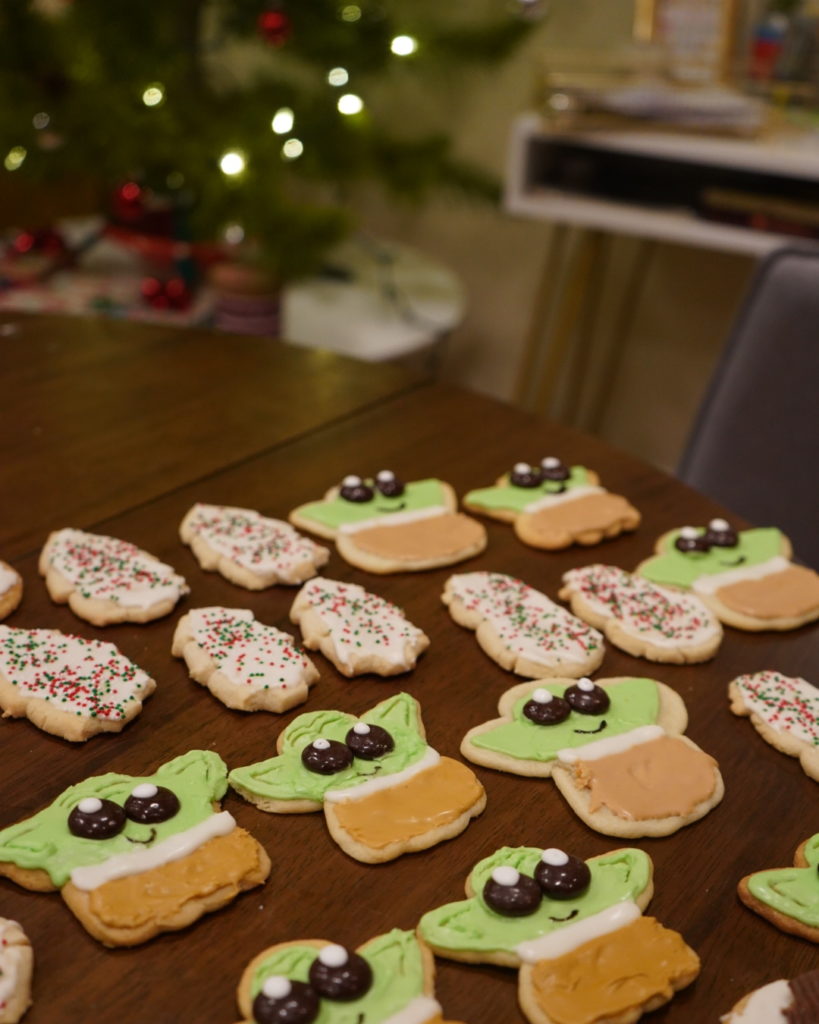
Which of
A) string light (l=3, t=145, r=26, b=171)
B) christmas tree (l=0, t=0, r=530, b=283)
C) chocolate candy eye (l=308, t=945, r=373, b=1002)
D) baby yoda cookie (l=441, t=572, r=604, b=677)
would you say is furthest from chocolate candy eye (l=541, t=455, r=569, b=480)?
string light (l=3, t=145, r=26, b=171)

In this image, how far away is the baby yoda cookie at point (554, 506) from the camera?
1145 mm

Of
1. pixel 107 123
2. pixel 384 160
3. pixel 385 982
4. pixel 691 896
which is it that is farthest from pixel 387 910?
pixel 384 160

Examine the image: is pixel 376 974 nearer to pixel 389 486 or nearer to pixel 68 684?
pixel 68 684

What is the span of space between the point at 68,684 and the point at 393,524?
0.41m

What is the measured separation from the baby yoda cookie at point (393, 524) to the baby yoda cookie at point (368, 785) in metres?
0.28

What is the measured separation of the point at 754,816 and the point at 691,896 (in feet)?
0.34

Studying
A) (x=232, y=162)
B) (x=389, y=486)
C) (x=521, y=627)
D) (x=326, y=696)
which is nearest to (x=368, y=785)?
(x=326, y=696)

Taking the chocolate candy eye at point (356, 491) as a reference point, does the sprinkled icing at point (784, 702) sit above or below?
above

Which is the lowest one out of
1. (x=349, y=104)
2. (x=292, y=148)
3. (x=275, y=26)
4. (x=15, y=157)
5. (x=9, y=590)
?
(x=9, y=590)

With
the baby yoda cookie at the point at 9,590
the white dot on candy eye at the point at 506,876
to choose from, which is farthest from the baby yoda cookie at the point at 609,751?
the baby yoda cookie at the point at 9,590

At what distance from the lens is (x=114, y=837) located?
72cm

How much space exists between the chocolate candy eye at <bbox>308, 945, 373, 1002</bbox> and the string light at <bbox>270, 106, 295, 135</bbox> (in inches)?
70.5

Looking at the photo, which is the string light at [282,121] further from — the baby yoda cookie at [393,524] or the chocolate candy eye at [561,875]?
the chocolate candy eye at [561,875]

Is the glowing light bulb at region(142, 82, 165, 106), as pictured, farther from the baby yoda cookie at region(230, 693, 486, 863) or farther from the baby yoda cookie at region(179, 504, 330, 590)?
the baby yoda cookie at region(230, 693, 486, 863)
